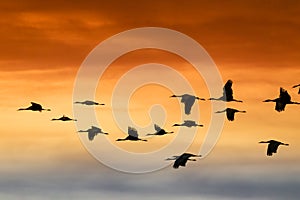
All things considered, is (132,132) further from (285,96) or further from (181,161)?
(285,96)

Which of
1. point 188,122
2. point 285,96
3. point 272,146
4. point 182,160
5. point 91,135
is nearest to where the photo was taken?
point 285,96

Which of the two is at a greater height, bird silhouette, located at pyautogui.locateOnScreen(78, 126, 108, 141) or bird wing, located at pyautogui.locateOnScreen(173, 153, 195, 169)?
bird silhouette, located at pyautogui.locateOnScreen(78, 126, 108, 141)

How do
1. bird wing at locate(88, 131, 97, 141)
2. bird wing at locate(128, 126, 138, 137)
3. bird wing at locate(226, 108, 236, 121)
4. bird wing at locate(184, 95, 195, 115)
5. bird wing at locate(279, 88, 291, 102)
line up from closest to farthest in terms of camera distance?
bird wing at locate(279, 88, 291, 102), bird wing at locate(184, 95, 195, 115), bird wing at locate(226, 108, 236, 121), bird wing at locate(128, 126, 138, 137), bird wing at locate(88, 131, 97, 141)

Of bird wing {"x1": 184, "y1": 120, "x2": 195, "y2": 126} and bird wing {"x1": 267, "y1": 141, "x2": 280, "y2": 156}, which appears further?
bird wing {"x1": 184, "y1": 120, "x2": 195, "y2": 126}

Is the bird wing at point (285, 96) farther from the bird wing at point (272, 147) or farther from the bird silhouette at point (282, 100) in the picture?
the bird wing at point (272, 147)

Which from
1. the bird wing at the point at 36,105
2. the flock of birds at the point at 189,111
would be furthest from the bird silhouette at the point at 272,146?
the bird wing at the point at 36,105

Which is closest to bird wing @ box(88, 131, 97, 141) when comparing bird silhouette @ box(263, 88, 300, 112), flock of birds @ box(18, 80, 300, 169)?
flock of birds @ box(18, 80, 300, 169)

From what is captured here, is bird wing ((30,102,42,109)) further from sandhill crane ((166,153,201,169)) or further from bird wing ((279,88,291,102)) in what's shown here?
bird wing ((279,88,291,102))

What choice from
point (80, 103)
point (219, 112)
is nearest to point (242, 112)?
point (219, 112)

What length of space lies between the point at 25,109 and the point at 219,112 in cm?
1168

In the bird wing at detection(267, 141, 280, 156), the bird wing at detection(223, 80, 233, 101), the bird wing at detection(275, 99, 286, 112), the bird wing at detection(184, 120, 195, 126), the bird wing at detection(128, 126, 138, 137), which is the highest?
the bird wing at detection(184, 120, 195, 126)

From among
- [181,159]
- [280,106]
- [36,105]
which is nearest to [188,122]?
[181,159]

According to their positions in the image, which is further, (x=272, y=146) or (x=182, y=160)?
(x=182, y=160)

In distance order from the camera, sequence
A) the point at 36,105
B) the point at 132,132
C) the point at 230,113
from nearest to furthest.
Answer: the point at 230,113 → the point at 132,132 → the point at 36,105
